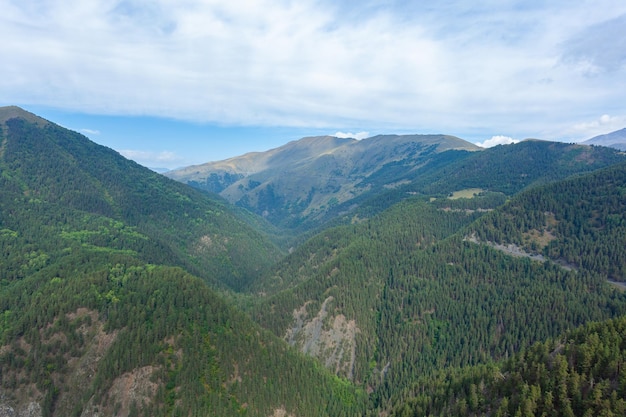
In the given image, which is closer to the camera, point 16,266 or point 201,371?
Answer: point 201,371

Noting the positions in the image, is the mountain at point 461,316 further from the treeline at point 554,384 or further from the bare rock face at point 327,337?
the treeline at point 554,384

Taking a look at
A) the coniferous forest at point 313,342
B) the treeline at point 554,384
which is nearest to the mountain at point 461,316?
the coniferous forest at point 313,342

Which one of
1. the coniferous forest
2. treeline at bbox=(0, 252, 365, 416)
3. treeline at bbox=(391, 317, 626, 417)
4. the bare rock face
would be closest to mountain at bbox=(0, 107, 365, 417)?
treeline at bbox=(0, 252, 365, 416)

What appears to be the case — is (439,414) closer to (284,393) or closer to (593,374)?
(593,374)

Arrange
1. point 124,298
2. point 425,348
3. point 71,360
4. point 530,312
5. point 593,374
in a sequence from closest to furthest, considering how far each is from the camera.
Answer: point 593,374 → point 71,360 → point 124,298 → point 530,312 → point 425,348

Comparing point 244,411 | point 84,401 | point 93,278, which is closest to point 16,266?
point 93,278

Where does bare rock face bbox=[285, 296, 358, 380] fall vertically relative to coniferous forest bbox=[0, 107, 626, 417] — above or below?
below

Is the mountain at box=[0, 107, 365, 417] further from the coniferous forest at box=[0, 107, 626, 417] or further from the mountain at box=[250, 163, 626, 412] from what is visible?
the mountain at box=[250, 163, 626, 412]
